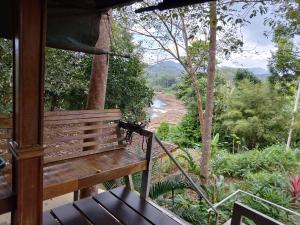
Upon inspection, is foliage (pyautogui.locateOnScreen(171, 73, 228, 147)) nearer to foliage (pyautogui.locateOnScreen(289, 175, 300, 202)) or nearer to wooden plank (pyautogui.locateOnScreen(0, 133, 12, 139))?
foliage (pyautogui.locateOnScreen(289, 175, 300, 202))

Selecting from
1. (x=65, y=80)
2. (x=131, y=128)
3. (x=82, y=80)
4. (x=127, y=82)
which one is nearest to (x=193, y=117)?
(x=127, y=82)

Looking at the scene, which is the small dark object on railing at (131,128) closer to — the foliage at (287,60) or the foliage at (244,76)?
the foliage at (287,60)

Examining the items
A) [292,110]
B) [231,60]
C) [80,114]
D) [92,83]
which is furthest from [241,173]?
[80,114]

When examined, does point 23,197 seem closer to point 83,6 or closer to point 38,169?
point 38,169

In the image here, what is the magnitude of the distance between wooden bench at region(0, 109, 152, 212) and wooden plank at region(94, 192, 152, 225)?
12.2 inches

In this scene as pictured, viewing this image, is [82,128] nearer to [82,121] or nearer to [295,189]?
[82,121]

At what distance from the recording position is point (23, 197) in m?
1.72

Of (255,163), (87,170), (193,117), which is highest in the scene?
(87,170)

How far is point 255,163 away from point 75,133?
21.9 ft

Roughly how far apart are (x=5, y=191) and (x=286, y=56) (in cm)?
694

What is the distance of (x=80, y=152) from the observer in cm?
286

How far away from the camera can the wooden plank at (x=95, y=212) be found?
2.47 metres

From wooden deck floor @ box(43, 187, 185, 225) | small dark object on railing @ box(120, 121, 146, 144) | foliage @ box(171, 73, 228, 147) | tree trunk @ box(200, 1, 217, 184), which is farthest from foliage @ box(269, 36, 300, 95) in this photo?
wooden deck floor @ box(43, 187, 185, 225)

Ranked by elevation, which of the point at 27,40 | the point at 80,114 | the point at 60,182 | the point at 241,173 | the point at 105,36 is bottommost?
the point at 241,173
